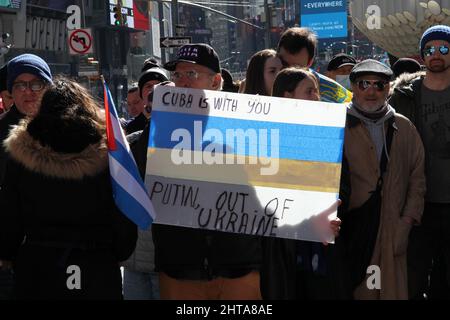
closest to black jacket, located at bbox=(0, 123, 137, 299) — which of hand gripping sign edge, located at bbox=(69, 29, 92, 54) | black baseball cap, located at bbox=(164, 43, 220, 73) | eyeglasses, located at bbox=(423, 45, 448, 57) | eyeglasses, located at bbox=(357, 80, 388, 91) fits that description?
black baseball cap, located at bbox=(164, 43, 220, 73)

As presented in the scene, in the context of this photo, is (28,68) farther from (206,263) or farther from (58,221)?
(206,263)

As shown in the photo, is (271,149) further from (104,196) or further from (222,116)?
(104,196)

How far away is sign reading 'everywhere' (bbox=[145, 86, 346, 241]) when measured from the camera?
4109mm

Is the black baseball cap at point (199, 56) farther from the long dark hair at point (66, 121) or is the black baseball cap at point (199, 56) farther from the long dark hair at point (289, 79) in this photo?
the long dark hair at point (66, 121)

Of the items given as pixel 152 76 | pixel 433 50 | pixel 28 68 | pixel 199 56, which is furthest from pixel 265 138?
pixel 152 76

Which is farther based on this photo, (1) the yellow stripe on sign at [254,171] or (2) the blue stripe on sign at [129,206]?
(1) the yellow stripe on sign at [254,171]

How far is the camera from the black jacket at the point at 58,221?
12.0ft

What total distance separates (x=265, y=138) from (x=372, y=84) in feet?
2.72

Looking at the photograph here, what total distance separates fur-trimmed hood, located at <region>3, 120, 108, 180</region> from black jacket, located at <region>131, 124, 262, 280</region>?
2.14 feet

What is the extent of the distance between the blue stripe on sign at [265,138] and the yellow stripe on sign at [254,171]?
4 centimetres

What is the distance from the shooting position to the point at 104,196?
372 centimetres

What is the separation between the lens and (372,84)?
466cm

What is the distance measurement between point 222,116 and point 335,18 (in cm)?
6658

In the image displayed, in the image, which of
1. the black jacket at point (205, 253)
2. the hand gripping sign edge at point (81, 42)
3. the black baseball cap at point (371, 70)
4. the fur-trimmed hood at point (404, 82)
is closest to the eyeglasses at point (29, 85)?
the black jacket at point (205, 253)
